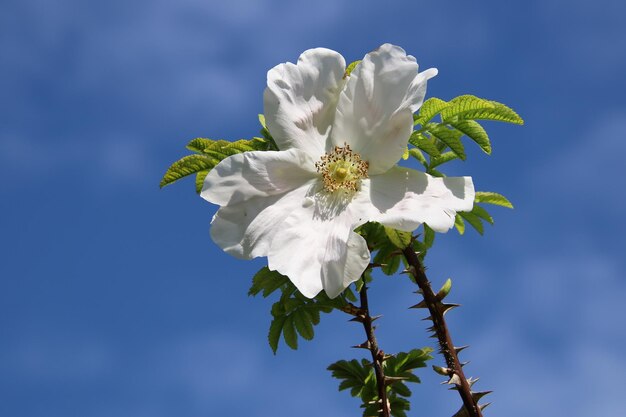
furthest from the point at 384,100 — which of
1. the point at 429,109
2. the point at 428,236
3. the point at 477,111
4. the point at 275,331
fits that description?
the point at 275,331

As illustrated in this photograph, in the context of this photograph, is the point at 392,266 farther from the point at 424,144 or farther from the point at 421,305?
the point at 424,144

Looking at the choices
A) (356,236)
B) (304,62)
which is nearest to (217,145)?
(304,62)

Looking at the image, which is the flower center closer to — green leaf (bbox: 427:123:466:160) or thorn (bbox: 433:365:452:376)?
green leaf (bbox: 427:123:466:160)

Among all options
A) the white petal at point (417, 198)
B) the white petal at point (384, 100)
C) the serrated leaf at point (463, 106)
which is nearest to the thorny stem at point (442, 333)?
the white petal at point (417, 198)

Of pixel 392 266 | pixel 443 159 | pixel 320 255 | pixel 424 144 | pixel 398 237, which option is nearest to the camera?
pixel 320 255

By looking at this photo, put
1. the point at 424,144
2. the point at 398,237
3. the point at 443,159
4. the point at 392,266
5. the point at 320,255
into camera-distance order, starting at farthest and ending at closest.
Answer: the point at 392,266 < the point at 443,159 < the point at 424,144 < the point at 398,237 < the point at 320,255

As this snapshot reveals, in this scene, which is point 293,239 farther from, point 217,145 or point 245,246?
point 217,145

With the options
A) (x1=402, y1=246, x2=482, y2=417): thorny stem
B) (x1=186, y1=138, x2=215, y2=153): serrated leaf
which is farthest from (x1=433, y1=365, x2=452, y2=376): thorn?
(x1=186, y1=138, x2=215, y2=153): serrated leaf
